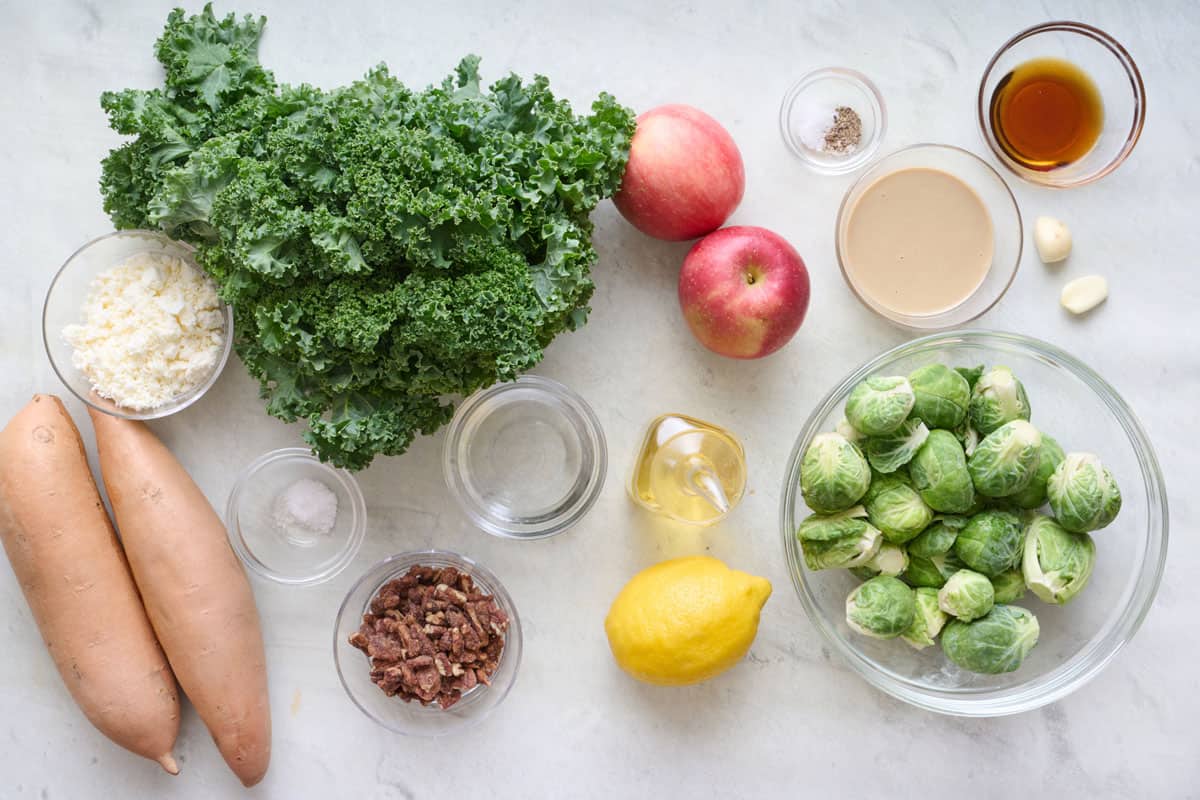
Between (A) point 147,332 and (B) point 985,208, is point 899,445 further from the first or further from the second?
(A) point 147,332

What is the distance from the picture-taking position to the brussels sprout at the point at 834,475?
1.40 m

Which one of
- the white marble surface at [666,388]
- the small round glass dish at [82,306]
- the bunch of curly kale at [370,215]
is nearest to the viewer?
the bunch of curly kale at [370,215]

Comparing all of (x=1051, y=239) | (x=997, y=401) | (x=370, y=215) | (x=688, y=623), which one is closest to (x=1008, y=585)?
(x=997, y=401)

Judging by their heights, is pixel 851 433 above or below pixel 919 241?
below

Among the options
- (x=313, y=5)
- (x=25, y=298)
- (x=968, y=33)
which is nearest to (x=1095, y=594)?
(x=968, y=33)

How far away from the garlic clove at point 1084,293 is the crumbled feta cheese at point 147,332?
1.47 metres

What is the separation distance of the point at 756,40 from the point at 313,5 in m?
0.79

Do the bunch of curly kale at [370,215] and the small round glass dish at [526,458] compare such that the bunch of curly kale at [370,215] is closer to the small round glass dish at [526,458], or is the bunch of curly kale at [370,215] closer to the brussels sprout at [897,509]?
the small round glass dish at [526,458]

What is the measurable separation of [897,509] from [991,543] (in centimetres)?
15

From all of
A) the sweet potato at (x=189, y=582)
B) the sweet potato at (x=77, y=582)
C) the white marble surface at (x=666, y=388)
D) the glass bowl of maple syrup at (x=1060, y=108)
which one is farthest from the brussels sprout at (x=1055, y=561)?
the sweet potato at (x=77, y=582)

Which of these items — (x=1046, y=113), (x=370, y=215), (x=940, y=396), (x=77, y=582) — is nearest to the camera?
(x=370, y=215)

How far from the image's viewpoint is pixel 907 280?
159cm

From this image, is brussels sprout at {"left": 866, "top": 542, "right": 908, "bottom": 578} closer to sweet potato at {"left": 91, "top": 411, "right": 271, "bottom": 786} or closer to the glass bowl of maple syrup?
the glass bowl of maple syrup

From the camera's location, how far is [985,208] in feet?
5.23
